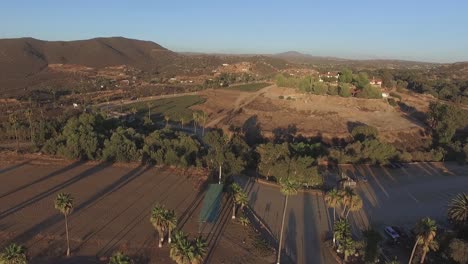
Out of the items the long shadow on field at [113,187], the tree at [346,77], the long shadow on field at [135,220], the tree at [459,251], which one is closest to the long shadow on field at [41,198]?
the long shadow on field at [113,187]

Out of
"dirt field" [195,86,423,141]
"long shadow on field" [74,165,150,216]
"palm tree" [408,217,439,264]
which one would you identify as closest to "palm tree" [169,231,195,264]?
"palm tree" [408,217,439,264]

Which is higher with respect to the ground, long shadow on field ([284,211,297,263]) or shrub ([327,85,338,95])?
shrub ([327,85,338,95])

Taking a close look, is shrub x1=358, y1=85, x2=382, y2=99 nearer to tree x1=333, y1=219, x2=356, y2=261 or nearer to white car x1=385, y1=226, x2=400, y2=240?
white car x1=385, y1=226, x2=400, y2=240

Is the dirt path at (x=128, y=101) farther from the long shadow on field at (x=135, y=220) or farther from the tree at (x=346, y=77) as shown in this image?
the long shadow on field at (x=135, y=220)

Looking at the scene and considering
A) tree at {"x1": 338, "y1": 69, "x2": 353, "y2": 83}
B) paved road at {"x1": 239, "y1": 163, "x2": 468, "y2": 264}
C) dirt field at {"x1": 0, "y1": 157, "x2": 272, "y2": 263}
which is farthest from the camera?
tree at {"x1": 338, "y1": 69, "x2": 353, "y2": 83}

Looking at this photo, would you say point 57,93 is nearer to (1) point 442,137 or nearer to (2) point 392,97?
(2) point 392,97

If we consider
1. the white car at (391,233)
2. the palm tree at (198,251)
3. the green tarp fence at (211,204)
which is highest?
the palm tree at (198,251)
